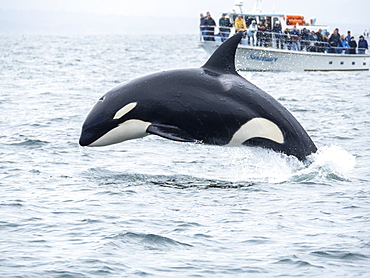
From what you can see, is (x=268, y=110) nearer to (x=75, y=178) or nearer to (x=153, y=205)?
(x=153, y=205)

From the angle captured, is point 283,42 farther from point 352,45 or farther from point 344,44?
point 352,45

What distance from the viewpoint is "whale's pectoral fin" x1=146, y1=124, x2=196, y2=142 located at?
9.95 meters

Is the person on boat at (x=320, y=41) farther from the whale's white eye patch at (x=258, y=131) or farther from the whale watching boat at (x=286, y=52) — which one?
the whale's white eye patch at (x=258, y=131)

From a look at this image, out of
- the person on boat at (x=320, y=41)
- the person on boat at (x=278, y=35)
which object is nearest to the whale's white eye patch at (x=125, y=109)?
the person on boat at (x=278, y=35)

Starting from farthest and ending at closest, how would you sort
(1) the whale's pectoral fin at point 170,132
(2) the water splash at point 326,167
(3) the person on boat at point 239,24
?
1. (3) the person on boat at point 239,24
2. (2) the water splash at point 326,167
3. (1) the whale's pectoral fin at point 170,132

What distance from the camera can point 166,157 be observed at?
1502 cm

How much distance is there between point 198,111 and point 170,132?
0.58 m

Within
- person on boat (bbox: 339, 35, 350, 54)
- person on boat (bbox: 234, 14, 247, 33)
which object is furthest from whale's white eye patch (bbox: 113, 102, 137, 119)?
person on boat (bbox: 339, 35, 350, 54)

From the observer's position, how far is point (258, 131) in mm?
10648

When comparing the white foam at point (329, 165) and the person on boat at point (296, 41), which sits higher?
the person on boat at point (296, 41)

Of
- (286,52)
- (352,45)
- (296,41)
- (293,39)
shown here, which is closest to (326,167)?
(296,41)

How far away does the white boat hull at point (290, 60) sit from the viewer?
40844 mm

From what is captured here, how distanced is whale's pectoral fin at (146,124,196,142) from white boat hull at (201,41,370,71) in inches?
1202

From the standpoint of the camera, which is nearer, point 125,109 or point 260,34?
point 125,109
